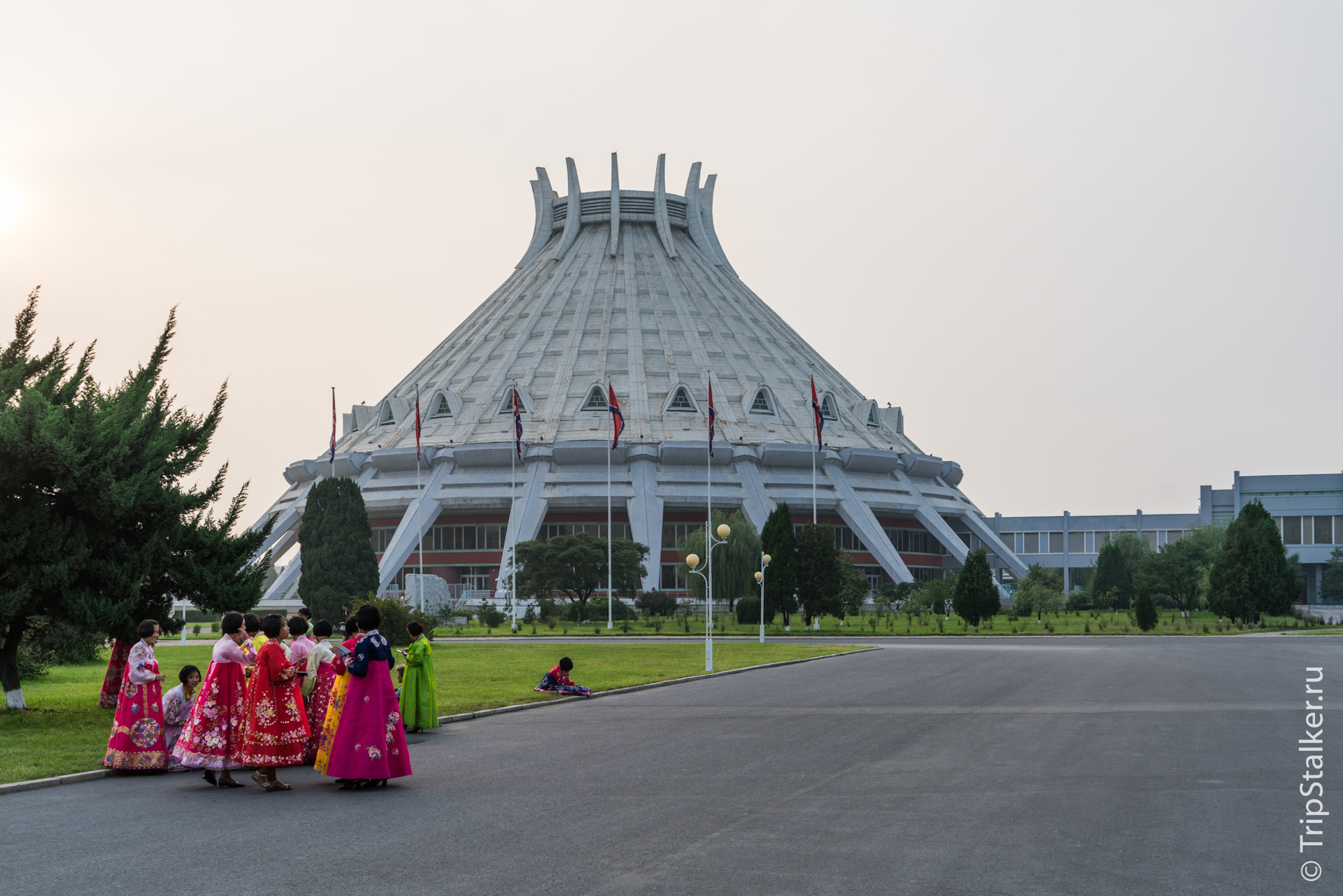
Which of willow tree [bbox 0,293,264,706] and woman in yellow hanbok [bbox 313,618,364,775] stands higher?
willow tree [bbox 0,293,264,706]

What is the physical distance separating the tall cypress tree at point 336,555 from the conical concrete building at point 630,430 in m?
24.6

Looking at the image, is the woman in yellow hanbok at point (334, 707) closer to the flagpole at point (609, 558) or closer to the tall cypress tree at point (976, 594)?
the flagpole at point (609, 558)

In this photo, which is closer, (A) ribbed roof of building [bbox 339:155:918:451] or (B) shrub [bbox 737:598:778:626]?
(B) shrub [bbox 737:598:778:626]

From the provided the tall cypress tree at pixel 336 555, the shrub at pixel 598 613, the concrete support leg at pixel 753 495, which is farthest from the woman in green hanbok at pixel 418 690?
the concrete support leg at pixel 753 495

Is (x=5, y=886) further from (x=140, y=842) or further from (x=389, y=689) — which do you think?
(x=389, y=689)

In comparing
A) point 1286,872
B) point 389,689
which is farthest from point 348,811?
point 1286,872

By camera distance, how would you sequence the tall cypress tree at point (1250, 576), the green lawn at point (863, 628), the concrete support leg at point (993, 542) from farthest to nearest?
the concrete support leg at point (993, 542) < the tall cypress tree at point (1250, 576) < the green lawn at point (863, 628)

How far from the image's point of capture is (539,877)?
866 cm

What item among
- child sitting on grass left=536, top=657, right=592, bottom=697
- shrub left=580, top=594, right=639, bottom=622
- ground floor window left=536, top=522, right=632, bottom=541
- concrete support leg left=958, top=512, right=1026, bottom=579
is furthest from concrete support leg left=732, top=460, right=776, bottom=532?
child sitting on grass left=536, top=657, right=592, bottom=697

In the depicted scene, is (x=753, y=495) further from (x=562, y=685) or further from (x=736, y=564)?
(x=562, y=685)

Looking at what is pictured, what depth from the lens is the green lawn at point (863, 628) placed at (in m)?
51.1

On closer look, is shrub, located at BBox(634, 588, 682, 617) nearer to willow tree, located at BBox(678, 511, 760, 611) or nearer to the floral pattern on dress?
willow tree, located at BBox(678, 511, 760, 611)

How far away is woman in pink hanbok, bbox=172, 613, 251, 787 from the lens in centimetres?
1331

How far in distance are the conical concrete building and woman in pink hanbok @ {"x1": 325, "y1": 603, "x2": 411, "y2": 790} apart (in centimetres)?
6020
